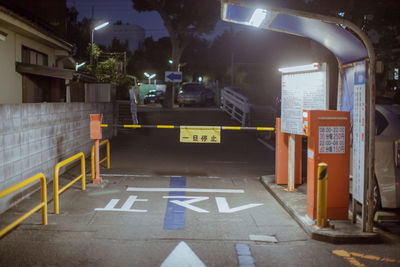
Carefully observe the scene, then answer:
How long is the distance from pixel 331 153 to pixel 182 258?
276cm

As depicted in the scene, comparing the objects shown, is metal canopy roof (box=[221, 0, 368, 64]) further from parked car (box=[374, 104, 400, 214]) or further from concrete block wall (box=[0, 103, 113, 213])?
concrete block wall (box=[0, 103, 113, 213])

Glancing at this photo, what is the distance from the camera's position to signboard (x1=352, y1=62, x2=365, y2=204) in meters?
5.86

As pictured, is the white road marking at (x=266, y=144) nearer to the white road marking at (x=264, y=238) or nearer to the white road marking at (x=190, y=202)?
the white road marking at (x=190, y=202)

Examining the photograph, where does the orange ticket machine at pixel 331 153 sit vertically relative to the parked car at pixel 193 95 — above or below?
below

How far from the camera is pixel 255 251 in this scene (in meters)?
5.35

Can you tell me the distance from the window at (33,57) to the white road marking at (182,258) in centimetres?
1190

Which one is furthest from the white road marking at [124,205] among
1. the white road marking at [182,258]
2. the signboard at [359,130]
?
the signboard at [359,130]

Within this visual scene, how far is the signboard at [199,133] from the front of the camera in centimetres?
1020

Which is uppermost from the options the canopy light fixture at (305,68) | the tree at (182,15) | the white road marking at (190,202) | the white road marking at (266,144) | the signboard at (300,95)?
the tree at (182,15)

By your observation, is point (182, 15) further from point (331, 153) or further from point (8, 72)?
point (331, 153)

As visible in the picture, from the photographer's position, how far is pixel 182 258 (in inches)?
198

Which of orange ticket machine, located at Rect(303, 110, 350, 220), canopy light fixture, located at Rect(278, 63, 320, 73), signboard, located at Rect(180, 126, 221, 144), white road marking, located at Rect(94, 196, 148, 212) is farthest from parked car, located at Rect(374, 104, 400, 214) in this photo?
signboard, located at Rect(180, 126, 221, 144)

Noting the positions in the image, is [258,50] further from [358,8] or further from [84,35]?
[358,8]

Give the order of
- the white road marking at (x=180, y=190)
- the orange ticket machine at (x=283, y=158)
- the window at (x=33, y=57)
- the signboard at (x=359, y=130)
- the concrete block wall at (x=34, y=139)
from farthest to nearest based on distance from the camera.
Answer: the window at (x=33, y=57) < the orange ticket machine at (x=283, y=158) < the white road marking at (x=180, y=190) < the concrete block wall at (x=34, y=139) < the signboard at (x=359, y=130)
